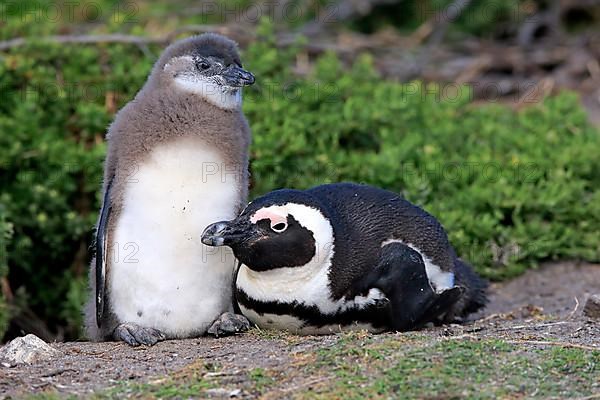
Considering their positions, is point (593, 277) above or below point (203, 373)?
below

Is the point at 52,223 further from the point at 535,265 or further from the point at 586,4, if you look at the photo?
the point at 586,4

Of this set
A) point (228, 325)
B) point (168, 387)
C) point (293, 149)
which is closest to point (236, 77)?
point (228, 325)

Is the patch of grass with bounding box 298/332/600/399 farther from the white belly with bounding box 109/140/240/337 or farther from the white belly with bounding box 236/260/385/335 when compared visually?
the white belly with bounding box 109/140/240/337

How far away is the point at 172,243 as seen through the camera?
4625 mm

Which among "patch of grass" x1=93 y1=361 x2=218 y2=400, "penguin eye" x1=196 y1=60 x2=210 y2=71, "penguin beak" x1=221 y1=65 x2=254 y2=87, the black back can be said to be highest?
"penguin eye" x1=196 y1=60 x2=210 y2=71

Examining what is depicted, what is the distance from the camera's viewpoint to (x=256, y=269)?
450 cm

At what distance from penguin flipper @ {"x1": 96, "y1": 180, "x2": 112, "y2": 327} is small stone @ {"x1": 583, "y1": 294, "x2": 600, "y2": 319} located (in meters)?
2.32

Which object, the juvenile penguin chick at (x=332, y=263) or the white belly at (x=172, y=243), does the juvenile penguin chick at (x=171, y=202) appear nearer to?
the white belly at (x=172, y=243)

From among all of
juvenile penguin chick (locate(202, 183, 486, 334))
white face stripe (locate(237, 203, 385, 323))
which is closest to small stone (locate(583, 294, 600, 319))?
juvenile penguin chick (locate(202, 183, 486, 334))

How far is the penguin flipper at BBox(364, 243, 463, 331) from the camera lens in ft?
15.1

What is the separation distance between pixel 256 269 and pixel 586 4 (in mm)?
7906

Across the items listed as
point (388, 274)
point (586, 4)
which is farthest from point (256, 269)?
point (586, 4)

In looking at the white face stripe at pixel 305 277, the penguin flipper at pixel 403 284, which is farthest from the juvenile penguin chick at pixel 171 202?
the penguin flipper at pixel 403 284

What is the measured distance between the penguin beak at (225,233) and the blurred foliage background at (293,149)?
6.21 feet
